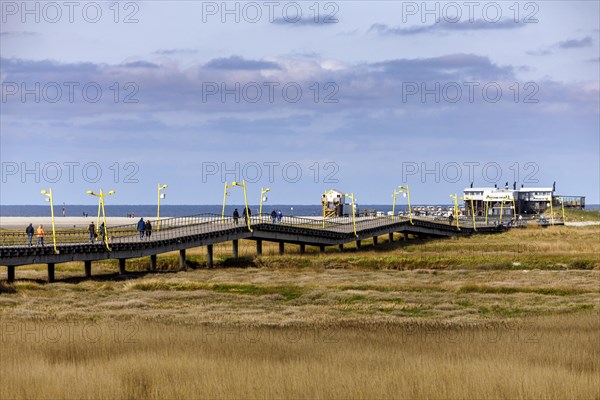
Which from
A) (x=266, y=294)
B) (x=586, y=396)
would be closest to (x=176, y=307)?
(x=266, y=294)

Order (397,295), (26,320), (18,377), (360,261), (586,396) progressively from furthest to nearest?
(360,261) → (397,295) → (26,320) → (18,377) → (586,396)

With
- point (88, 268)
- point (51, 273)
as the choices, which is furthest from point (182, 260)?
point (51, 273)

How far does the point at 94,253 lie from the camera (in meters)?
63.6

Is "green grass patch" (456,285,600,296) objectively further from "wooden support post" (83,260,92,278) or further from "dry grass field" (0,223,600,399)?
"wooden support post" (83,260,92,278)

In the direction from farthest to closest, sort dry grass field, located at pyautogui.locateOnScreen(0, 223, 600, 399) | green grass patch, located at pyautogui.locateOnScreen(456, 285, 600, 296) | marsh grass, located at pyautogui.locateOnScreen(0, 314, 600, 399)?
green grass patch, located at pyautogui.locateOnScreen(456, 285, 600, 296) → dry grass field, located at pyautogui.locateOnScreen(0, 223, 600, 399) → marsh grass, located at pyautogui.locateOnScreen(0, 314, 600, 399)

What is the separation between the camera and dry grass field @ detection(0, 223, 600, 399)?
23.5 meters

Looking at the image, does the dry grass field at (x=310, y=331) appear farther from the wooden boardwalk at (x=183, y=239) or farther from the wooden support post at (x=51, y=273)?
the wooden boardwalk at (x=183, y=239)

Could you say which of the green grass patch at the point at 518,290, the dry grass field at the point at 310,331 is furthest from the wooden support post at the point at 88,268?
the green grass patch at the point at 518,290

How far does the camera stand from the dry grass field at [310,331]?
23547 mm

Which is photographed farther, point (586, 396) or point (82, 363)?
point (82, 363)

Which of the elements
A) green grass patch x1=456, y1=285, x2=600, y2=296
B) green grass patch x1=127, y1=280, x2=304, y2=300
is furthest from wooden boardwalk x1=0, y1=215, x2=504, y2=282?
green grass patch x1=456, y1=285, x2=600, y2=296

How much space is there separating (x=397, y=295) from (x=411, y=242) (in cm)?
4999

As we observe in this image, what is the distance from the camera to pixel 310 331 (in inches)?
1390

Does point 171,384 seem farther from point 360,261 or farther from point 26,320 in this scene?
point 360,261
